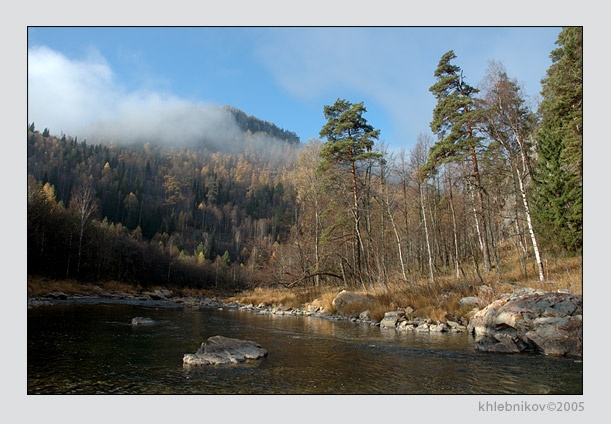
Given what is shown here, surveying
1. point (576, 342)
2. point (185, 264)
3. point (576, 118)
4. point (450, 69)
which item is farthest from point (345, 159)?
point (185, 264)

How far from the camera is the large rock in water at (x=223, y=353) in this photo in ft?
25.6

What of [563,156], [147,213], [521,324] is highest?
[147,213]

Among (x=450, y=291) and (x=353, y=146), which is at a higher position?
(x=353, y=146)

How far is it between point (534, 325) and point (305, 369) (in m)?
6.57

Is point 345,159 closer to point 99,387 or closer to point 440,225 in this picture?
point 440,225

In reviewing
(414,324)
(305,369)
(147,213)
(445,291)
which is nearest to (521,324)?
(414,324)

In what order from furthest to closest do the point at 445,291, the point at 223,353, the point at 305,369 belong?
the point at 445,291 < the point at 223,353 < the point at 305,369

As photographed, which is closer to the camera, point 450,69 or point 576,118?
point 576,118

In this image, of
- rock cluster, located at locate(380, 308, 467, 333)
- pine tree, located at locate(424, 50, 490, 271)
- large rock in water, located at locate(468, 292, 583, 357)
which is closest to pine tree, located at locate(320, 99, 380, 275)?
pine tree, located at locate(424, 50, 490, 271)

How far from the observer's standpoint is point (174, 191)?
14300 cm

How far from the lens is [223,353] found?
8195 mm

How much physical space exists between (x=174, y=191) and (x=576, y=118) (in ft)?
471

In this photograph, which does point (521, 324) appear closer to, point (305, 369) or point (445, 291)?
point (305, 369)

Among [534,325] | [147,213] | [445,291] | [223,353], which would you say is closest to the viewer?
[223,353]
